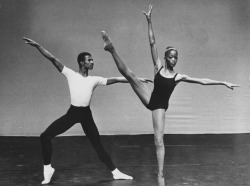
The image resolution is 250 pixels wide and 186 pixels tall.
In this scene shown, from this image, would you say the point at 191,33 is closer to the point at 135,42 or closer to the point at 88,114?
the point at 135,42

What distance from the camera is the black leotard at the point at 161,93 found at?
340 centimetres

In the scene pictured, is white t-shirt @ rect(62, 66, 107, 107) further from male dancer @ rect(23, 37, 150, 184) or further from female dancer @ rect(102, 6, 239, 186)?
female dancer @ rect(102, 6, 239, 186)

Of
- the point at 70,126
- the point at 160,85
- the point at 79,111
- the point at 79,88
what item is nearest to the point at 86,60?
the point at 79,88

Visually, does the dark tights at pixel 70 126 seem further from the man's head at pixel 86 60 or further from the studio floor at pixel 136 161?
the man's head at pixel 86 60

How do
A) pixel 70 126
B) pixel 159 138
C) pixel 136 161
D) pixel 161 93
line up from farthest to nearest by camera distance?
1. pixel 136 161
2. pixel 70 126
3. pixel 161 93
4. pixel 159 138

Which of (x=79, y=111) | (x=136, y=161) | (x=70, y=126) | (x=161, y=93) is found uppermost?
(x=161, y=93)

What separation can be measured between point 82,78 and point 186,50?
2.95 m

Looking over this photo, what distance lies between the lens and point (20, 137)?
5.96 meters

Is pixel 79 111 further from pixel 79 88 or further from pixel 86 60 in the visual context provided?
pixel 86 60

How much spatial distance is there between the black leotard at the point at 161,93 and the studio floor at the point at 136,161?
2.43 feet

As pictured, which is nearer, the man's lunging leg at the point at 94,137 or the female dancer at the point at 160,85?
the female dancer at the point at 160,85

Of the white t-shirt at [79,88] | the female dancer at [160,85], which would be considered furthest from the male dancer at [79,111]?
the female dancer at [160,85]

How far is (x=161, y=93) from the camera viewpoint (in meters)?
3.41

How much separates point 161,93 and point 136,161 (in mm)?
1333
